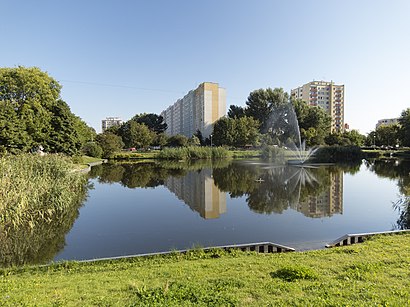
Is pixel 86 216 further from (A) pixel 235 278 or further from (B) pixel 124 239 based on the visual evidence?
(A) pixel 235 278

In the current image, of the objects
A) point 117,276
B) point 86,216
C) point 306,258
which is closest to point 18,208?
point 86,216

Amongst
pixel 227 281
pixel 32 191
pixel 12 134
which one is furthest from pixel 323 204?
pixel 12 134

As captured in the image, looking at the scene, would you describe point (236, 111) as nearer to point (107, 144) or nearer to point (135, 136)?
point (135, 136)

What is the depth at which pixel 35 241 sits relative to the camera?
7039 millimetres

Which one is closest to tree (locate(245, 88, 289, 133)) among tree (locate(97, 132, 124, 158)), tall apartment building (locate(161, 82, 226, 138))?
tall apartment building (locate(161, 82, 226, 138))

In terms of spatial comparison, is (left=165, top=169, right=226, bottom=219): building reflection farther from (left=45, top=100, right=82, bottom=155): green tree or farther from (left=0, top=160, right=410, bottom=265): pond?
(left=45, top=100, right=82, bottom=155): green tree

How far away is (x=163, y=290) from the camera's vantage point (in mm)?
3504

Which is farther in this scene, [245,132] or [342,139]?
[245,132]

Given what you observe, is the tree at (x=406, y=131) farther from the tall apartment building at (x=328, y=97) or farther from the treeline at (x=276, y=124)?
the tall apartment building at (x=328, y=97)

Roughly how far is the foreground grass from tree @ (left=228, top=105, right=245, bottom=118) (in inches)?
Result: 2524

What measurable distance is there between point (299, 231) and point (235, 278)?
4675 millimetres

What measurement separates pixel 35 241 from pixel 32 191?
2.65m

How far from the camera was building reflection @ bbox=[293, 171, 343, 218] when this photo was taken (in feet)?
33.9

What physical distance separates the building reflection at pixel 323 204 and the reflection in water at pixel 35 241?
8015 millimetres
